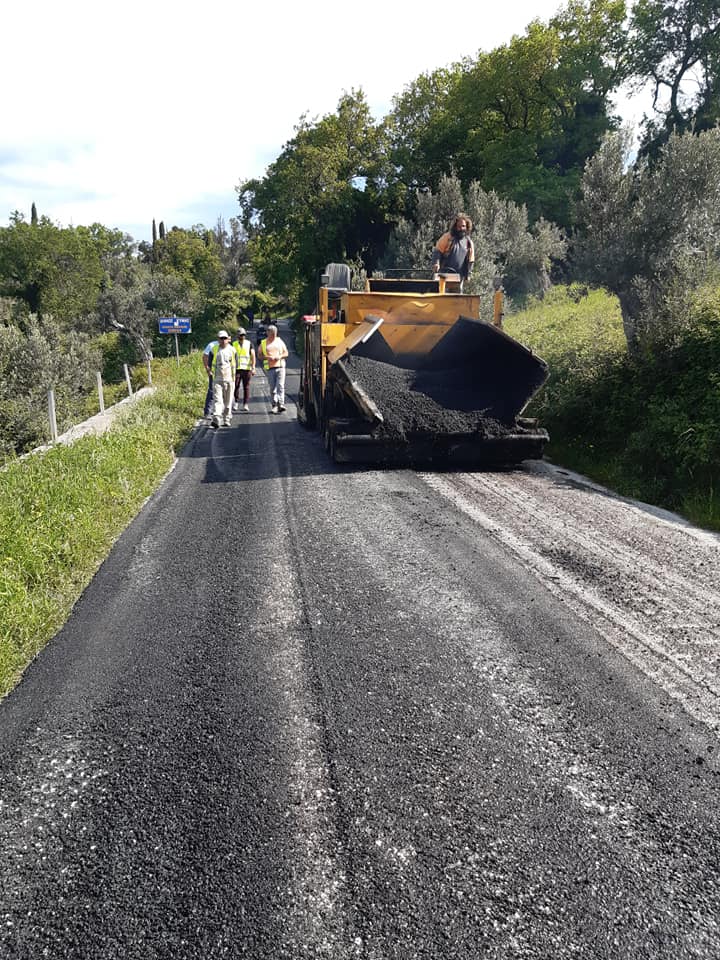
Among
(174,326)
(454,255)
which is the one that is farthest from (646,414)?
(174,326)

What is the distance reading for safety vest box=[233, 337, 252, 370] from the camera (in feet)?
45.3

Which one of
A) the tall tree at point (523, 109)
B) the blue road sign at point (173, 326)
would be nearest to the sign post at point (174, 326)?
the blue road sign at point (173, 326)

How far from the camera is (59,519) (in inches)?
240

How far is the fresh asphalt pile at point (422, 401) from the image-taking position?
850 cm

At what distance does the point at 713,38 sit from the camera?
32875 millimetres

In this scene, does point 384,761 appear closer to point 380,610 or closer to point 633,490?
point 380,610

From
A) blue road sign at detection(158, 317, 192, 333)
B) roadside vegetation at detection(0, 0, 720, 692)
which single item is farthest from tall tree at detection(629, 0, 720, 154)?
blue road sign at detection(158, 317, 192, 333)

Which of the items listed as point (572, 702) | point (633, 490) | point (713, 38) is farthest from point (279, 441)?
point (713, 38)

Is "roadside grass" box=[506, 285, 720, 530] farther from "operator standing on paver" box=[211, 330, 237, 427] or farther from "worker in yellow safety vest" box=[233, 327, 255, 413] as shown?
"worker in yellow safety vest" box=[233, 327, 255, 413]

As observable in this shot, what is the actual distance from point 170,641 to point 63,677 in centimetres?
64

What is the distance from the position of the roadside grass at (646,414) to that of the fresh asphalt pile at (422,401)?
64.0 inches

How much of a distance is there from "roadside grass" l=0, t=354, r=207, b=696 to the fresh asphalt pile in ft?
9.94

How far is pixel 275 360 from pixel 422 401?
610 centimetres

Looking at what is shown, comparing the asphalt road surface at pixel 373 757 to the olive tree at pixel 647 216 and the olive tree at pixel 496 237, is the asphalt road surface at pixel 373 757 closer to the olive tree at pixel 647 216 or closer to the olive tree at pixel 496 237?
the olive tree at pixel 647 216
